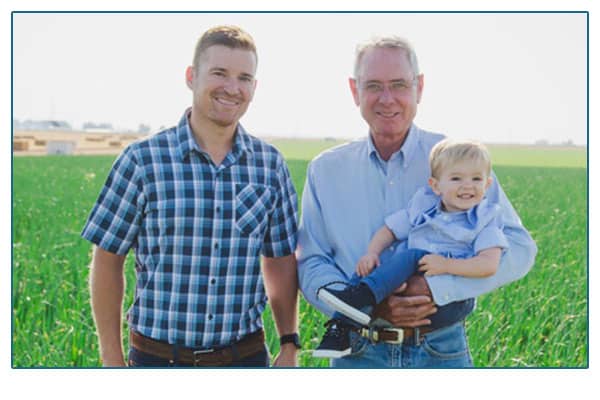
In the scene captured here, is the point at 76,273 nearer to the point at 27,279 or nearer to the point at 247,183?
the point at 27,279

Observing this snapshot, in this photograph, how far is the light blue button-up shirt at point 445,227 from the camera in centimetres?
252

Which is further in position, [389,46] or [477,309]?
[477,309]

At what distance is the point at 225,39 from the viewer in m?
2.46

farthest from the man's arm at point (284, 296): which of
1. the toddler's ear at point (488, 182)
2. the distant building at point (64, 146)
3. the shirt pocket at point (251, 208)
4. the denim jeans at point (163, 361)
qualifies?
the distant building at point (64, 146)

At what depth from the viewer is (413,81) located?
260 centimetres

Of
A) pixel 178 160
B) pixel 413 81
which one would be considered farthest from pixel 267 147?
pixel 413 81

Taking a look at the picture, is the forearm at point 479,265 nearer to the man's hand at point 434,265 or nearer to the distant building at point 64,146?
the man's hand at point 434,265

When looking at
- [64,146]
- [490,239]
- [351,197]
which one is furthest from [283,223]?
[64,146]


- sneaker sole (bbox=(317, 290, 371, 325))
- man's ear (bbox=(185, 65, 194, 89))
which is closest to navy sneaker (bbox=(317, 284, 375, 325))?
sneaker sole (bbox=(317, 290, 371, 325))

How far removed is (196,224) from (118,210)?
0.82 feet

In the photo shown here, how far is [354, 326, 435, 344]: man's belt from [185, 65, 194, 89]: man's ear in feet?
3.31

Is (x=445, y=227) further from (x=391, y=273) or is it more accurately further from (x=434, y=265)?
(x=391, y=273)

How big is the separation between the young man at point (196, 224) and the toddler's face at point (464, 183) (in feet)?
1.81

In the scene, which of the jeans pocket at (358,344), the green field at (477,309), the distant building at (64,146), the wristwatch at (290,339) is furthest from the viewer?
the distant building at (64,146)
